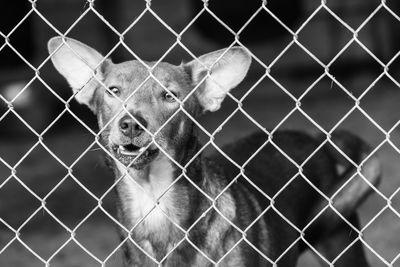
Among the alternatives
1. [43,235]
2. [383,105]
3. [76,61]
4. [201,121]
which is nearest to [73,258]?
[43,235]

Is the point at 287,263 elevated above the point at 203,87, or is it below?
below

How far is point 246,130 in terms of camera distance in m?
8.45

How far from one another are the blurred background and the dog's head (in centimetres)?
111

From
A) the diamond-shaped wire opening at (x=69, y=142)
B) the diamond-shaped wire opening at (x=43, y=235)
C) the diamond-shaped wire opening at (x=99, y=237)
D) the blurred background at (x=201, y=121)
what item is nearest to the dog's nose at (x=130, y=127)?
the blurred background at (x=201, y=121)

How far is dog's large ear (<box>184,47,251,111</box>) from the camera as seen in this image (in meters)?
3.54

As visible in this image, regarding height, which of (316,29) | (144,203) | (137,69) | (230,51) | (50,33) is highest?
(316,29)

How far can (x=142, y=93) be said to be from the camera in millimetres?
3682

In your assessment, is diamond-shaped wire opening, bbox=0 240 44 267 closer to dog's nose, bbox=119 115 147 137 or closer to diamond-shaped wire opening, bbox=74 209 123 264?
diamond-shaped wire opening, bbox=74 209 123 264

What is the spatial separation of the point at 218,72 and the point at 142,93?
0.36 m

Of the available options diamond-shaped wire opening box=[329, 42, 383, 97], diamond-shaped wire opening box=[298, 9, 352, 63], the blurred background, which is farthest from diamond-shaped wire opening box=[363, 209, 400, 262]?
diamond-shaped wire opening box=[298, 9, 352, 63]

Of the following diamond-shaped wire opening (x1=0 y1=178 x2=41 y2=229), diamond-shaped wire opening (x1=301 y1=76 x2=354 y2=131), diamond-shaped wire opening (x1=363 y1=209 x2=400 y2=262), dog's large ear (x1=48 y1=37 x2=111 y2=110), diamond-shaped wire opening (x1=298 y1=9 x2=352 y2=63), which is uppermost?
diamond-shaped wire opening (x1=298 y1=9 x2=352 y2=63)

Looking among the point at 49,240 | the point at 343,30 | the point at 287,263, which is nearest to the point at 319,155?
the point at 287,263

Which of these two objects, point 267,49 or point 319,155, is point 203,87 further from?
point 267,49

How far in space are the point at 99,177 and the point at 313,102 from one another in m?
3.32
